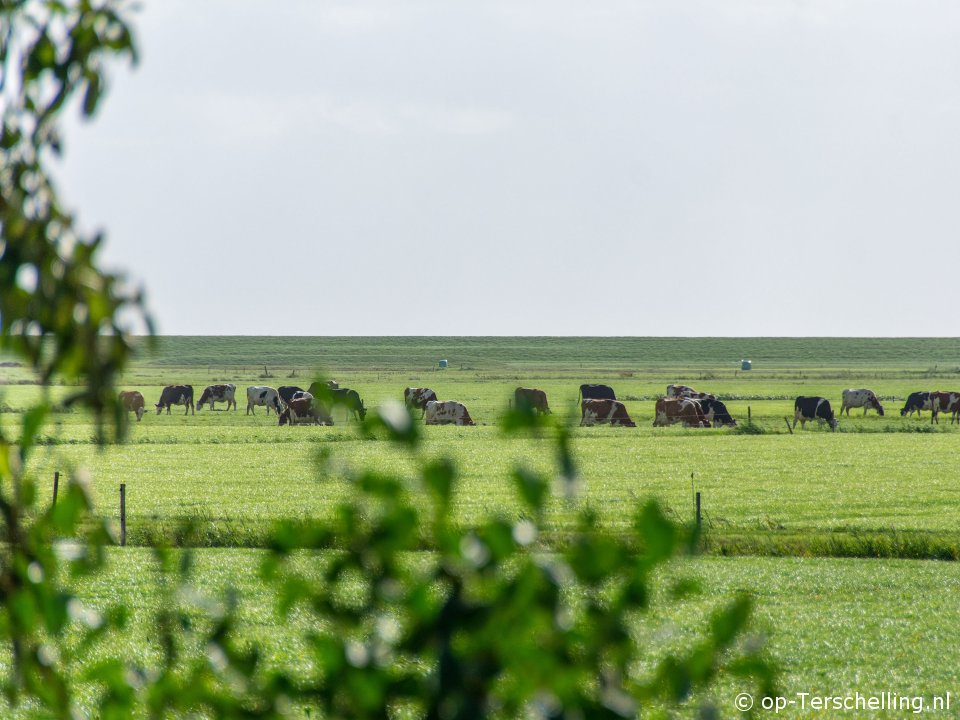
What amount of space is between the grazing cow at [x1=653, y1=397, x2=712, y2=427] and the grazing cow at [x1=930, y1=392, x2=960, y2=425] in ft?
43.9

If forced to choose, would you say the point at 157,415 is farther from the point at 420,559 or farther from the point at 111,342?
the point at 111,342

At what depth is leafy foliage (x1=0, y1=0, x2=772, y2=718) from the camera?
5.18 ft

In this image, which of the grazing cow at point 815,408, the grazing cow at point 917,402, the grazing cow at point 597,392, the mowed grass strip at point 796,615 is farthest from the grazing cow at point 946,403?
the mowed grass strip at point 796,615

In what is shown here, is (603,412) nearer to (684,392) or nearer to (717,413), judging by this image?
(717,413)

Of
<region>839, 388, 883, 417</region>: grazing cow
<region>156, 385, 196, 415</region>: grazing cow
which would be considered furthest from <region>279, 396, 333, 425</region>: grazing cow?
<region>839, 388, 883, 417</region>: grazing cow

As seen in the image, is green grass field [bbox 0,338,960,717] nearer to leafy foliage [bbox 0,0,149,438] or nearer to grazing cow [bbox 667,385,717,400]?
leafy foliage [bbox 0,0,149,438]

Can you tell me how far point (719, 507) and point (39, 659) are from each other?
2657 cm

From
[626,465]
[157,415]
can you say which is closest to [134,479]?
[626,465]

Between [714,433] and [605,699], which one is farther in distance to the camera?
[714,433]

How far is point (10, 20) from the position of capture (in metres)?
2.19

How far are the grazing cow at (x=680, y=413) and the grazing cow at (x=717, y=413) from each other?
255mm

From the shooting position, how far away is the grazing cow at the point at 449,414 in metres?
57.2

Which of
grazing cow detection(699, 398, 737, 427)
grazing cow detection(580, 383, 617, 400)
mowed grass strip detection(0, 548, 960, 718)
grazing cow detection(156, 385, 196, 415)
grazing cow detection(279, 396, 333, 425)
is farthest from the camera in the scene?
grazing cow detection(580, 383, 617, 400)

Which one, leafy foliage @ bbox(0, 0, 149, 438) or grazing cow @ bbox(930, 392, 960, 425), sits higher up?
leafy foliage @ bbox(0, 0, 149, 438)
